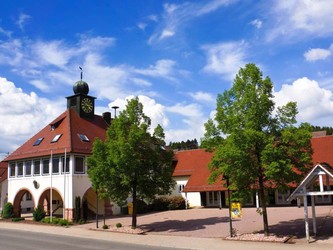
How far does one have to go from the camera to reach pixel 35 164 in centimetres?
3538

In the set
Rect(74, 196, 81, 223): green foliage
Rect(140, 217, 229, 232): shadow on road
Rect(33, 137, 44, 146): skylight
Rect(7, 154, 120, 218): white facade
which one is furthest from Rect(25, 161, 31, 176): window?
Rect(140, 217, 229, 232): shadow on road

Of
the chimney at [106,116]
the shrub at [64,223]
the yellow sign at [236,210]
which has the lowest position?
the shrub at [64,223]

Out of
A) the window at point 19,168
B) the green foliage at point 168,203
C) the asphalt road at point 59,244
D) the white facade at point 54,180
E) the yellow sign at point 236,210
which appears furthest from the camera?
the green foliage at point 168,203

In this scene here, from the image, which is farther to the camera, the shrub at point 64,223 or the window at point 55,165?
the window at point 55,165

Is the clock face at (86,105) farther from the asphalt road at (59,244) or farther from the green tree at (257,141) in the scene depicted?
the green tree at (257,141)

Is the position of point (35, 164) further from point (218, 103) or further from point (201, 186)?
point (218, 103)

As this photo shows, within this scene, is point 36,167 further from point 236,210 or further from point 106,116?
point 236,210

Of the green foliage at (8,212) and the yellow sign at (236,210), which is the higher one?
the yellow sign at (236,210)

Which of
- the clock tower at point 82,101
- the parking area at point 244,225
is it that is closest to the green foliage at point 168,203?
the parking area at point 244,225

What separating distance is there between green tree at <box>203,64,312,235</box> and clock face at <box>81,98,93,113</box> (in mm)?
22473

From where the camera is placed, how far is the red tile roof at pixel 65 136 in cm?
3344

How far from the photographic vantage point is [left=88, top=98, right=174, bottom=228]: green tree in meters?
23.8

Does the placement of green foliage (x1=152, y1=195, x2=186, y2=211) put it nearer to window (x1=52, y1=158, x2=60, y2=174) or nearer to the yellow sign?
window (x1=52, y1=158, x2=60, y2=174)

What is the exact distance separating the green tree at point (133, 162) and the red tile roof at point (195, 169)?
12104 millimetres
